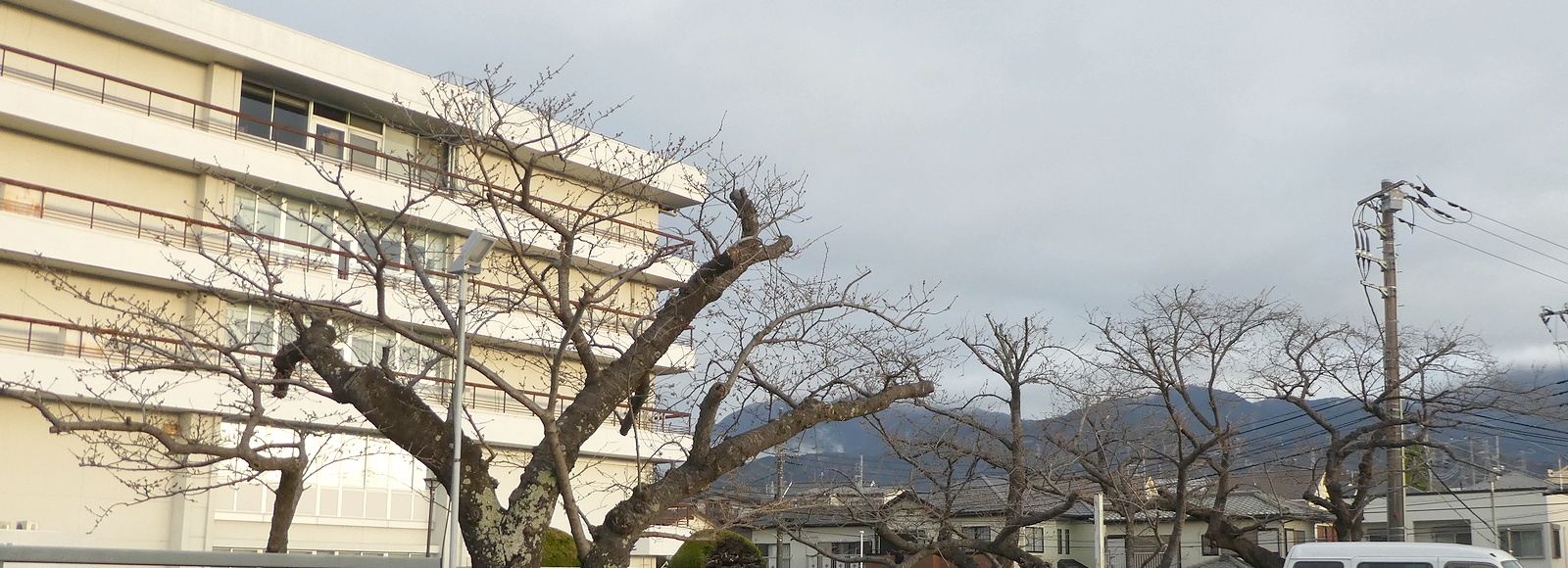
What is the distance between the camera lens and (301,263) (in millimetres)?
27797

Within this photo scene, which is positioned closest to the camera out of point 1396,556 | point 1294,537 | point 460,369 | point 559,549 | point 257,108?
point 460,369

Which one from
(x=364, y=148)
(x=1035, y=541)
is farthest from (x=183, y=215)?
(x=1035, y=541)

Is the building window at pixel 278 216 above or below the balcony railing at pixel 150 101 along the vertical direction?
below

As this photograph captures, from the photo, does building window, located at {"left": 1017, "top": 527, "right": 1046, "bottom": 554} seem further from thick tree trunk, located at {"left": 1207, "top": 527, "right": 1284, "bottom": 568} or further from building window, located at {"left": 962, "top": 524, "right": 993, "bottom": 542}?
thick tree trunk, located at {"left": 1207, "top": 527, "right": 1284, "bottom": 568}

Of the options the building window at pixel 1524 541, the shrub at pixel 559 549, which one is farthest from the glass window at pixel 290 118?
the building window at pixel 1524 541

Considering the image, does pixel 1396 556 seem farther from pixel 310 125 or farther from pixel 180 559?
pixel 310 125

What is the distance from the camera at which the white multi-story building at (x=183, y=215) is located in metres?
24.6

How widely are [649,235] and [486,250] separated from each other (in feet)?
78.5

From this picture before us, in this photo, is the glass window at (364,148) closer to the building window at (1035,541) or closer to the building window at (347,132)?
the building window at (347,132)

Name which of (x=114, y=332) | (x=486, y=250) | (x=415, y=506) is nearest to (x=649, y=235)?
(x=415, y=506)

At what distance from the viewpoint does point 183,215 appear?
1074 inches

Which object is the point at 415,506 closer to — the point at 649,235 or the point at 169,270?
the point at 169,270

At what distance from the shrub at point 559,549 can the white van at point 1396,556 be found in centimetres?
1795

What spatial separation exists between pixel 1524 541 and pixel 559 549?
41.5 m
